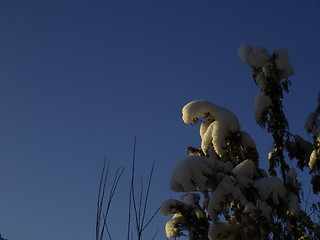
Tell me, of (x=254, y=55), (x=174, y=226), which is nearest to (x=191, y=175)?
(x=174, y=226)

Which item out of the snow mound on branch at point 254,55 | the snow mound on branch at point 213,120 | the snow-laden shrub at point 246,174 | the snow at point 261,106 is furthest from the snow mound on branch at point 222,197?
the snow mound on branch at point 254,55

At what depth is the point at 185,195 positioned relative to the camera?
7.02 metres

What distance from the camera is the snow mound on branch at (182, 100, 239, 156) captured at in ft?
21.1

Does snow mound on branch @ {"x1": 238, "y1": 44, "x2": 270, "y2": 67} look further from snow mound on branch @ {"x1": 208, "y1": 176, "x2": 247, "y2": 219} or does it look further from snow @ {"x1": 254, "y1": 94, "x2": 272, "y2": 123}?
snow mound on branch @ {"x1": 208, "y1": 176, "x2": 247, "y2": 219}

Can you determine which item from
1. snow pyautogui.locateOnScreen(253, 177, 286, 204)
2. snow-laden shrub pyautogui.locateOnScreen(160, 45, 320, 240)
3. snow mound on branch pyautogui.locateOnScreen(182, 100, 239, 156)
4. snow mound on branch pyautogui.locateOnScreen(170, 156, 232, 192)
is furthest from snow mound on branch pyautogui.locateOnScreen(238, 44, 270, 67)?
snow mound on branch pyautogui.locateOnScreen(170, 156, 232, 192)

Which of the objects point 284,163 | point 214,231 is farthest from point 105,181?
point 284,163

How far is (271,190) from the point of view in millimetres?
5922

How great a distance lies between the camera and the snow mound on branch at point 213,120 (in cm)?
644

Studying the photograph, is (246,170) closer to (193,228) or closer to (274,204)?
(274,204)

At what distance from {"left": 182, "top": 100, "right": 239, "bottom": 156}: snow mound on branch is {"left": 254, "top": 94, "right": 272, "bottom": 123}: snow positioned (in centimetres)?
47

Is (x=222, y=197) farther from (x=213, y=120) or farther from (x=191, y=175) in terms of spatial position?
(x=213, y=120)

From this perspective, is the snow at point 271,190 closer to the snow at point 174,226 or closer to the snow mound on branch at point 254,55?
the snow at point 174,226

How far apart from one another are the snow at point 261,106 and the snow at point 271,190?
53.3 inches

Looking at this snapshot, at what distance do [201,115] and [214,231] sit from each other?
200 centimetres
